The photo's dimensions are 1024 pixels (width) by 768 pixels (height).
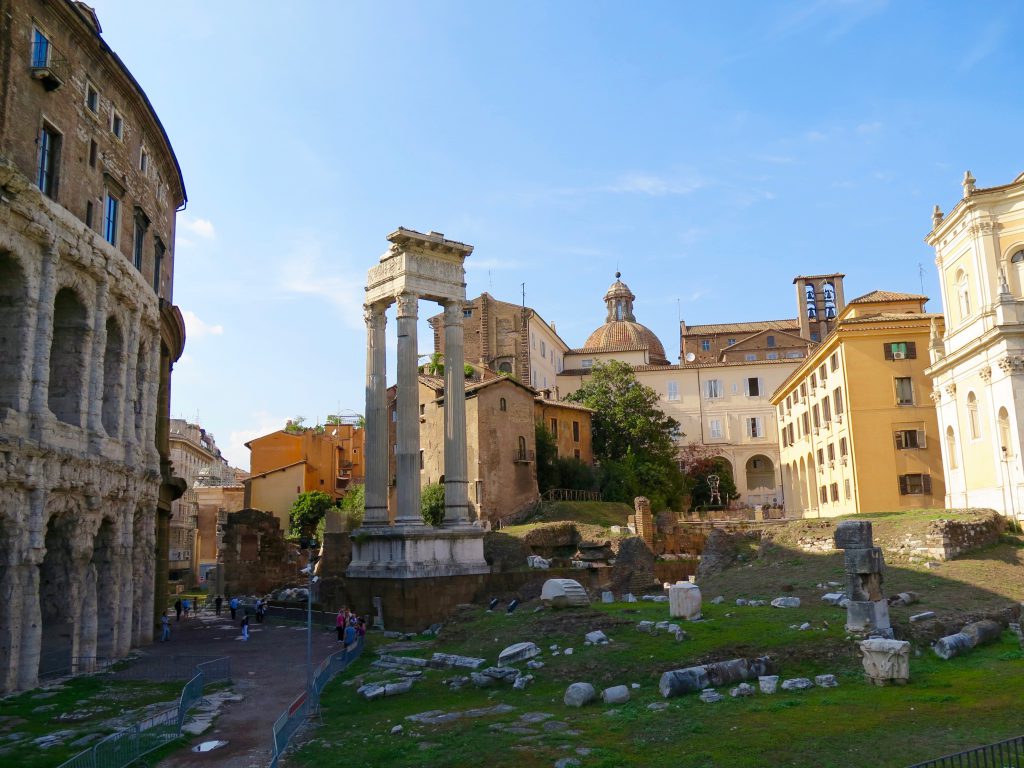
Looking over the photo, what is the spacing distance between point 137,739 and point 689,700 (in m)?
8.03

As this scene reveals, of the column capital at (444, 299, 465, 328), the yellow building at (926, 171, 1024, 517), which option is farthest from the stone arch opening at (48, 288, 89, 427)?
the yellow building at (926, 171, 1024, 517)

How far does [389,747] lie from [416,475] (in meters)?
16.9

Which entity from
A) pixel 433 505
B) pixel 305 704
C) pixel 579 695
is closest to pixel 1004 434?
pixel 579 695

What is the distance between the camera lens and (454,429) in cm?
3045

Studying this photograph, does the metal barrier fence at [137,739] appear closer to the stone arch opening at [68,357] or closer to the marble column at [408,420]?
the stone arch opening at [68,357]

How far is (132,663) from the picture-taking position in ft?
71.9

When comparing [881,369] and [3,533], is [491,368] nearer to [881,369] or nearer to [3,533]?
[881,369]

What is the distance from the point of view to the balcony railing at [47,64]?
1912 centimetres

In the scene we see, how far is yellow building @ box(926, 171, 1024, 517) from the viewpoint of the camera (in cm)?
3073

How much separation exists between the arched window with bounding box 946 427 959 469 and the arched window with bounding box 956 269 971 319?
4826 mm

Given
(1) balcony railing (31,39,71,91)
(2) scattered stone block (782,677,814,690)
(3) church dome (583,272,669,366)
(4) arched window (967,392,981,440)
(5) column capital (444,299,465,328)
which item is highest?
(3) church dome (583,272,669,366)

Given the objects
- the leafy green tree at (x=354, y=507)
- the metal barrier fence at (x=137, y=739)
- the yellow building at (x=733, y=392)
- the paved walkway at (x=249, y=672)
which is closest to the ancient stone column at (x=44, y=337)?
the metal barrier fence at (x=137, y=739)

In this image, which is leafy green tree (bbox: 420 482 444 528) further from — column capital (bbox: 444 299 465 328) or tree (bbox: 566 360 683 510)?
column capital (bbox: 444 299 465 328)

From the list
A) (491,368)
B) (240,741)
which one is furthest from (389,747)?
(491,368)
